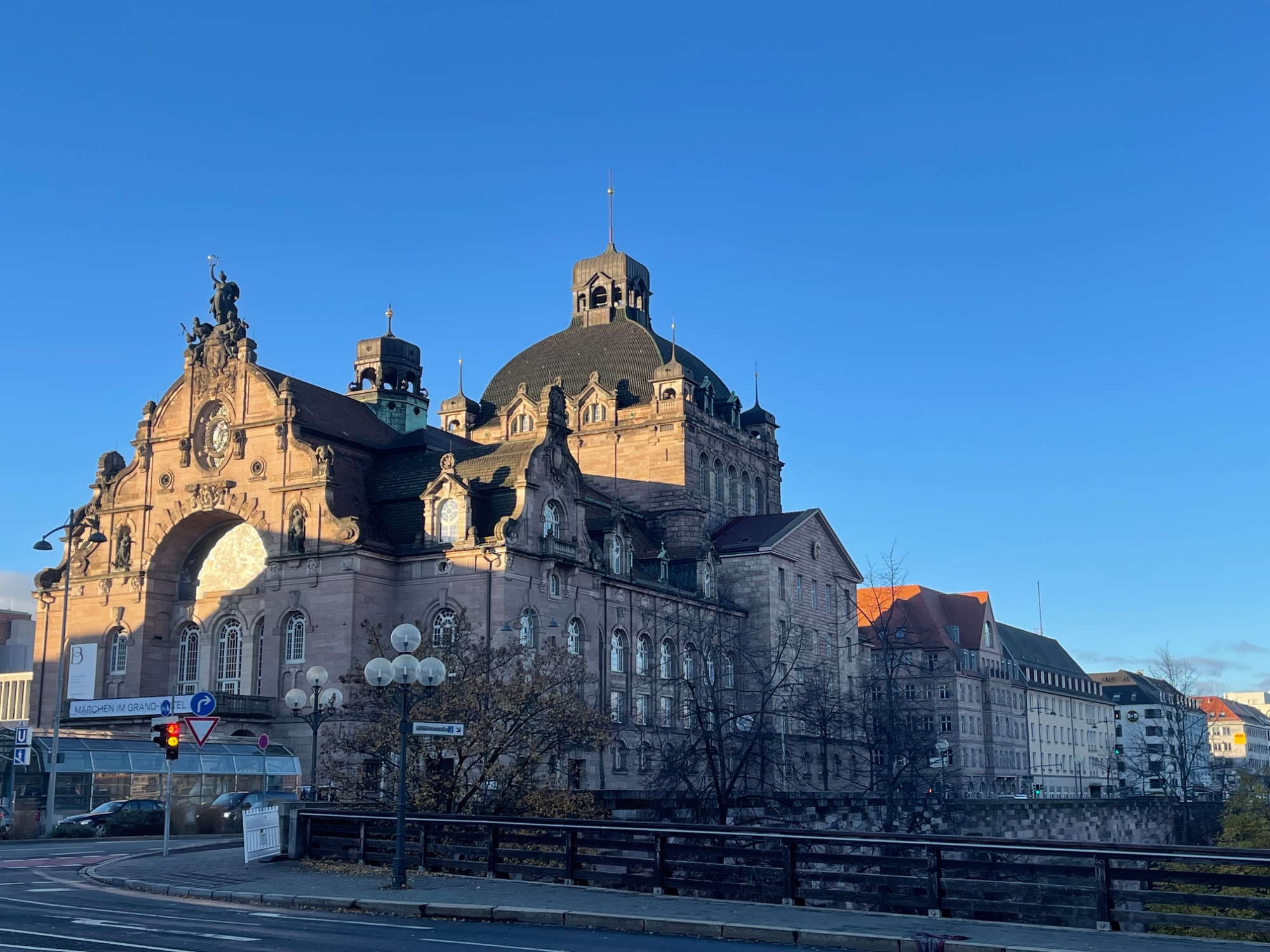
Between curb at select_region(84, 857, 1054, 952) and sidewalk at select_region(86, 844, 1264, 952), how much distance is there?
2 cm

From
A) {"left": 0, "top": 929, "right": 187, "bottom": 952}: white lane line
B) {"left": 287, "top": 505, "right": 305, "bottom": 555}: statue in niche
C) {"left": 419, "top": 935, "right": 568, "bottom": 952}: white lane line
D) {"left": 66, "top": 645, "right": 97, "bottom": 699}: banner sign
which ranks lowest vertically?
{"left": 419, "top": 935, "right": 568, "bottom": 952}: white lane line

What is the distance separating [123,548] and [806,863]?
54289 mm

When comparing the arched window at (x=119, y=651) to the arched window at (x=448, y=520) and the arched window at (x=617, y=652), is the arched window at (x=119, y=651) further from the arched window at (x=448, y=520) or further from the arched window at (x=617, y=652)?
the arched window at (x=617, y=652)

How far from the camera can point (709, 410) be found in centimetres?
8556

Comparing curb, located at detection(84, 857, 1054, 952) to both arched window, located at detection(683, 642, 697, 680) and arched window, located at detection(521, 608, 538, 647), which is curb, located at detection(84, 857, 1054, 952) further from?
arched window, located at detection(683, 642, 697, 680)

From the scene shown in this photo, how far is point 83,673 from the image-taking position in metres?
67.8

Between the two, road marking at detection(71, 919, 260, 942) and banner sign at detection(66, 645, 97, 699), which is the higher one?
banner sign at detection(66, 645, 97, 699)

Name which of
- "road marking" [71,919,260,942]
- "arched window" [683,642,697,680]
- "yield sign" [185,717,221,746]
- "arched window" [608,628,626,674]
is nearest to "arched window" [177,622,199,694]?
"arched window" [608,628,626,674]

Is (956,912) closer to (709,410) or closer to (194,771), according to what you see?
(194,771)

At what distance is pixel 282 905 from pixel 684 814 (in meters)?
26.8

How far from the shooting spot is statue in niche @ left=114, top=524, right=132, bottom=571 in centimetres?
6825

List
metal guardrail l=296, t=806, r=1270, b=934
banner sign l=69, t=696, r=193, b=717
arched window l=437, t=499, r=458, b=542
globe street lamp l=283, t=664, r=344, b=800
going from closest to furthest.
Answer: metal guardrail l=296, t=806, r=1270, b=934 < globe street lamp l=283, t=664, r=344, b=800 < banner sign l=69, t=696, r=193, b=717 < arched window l=437, t=499, r=458, b=542

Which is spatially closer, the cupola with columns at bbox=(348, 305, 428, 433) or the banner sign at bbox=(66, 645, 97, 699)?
the banner sign at bbox=(66, 645, 97, 699)

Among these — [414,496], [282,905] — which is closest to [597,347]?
[414,496]
